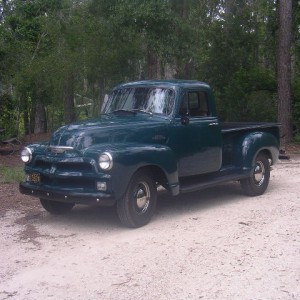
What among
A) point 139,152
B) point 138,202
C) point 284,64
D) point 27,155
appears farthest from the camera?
point 284,64

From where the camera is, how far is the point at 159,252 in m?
6.48

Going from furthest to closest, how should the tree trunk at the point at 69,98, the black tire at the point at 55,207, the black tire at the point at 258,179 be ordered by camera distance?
the tree trunk at the point at 69,98
the black tire at the point at 258,179
the black tire at the point at 55,207

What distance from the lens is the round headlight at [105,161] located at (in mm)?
6992

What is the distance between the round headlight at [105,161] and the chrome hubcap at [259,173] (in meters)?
3.86

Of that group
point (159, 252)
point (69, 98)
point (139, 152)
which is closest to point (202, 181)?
point (139, 152)

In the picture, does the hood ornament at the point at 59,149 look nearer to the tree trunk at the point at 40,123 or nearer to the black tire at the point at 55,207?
the black tire at the point at 55,207

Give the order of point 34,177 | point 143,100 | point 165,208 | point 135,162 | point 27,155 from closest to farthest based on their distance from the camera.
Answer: point 135,162 → point 34,177 → point 27,155 → point 143,100 → point 165,208

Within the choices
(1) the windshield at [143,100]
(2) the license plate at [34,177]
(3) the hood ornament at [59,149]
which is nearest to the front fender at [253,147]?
(1) the windshield at [143,100]

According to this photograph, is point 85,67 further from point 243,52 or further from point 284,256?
point 284,256

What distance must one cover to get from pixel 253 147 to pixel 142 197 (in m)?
2.91

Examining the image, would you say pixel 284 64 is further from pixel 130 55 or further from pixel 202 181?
pixel 202 181

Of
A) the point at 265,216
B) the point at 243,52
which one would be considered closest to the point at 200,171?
the point at 265,216

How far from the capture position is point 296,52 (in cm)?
2417

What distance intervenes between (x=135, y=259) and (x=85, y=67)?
37.4ft
